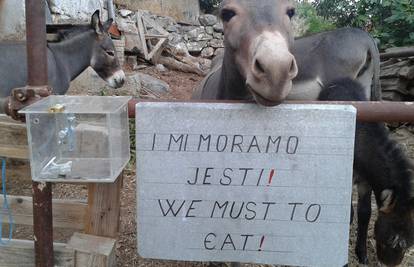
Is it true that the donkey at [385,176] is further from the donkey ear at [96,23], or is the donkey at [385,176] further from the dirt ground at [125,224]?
the donkey ear at [96,23]

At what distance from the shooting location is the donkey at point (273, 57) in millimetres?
1146

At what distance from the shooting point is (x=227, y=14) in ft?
5.13

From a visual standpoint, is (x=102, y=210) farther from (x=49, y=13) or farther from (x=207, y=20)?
(x=207, y=20)

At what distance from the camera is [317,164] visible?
3.92 ft

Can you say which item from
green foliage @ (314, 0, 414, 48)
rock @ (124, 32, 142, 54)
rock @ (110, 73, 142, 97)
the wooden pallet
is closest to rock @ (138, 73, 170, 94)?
rock @ (110, 73, 142, 97)

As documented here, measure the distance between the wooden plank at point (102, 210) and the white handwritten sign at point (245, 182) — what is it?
32 centimetres

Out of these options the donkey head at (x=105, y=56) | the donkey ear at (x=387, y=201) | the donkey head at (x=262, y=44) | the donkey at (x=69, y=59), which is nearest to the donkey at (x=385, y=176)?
the donkey ear at (x=387, y=201)

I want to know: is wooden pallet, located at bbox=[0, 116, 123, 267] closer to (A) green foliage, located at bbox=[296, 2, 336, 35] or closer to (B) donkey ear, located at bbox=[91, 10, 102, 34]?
(B) donkey ear, located at bbox=[91, 10, 102, 34]

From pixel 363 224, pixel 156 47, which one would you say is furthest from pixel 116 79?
pixel 156 47

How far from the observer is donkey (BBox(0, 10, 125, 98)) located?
4.06 m

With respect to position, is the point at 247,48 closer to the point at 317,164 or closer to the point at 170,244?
the point at 317,164

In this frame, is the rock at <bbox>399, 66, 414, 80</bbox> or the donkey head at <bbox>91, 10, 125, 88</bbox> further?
the rock at <bbox>399, 66, 414, 80</bbox>

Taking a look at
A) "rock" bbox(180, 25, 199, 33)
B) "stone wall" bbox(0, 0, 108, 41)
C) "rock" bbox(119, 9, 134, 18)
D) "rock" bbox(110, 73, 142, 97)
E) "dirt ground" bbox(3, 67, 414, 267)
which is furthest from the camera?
"rock" bbox(180, 25, 199, 33)

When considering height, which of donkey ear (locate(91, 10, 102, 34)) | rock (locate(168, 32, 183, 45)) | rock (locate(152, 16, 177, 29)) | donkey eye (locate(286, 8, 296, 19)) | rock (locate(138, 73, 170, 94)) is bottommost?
rock (locate(138, 73, 170, 94))
